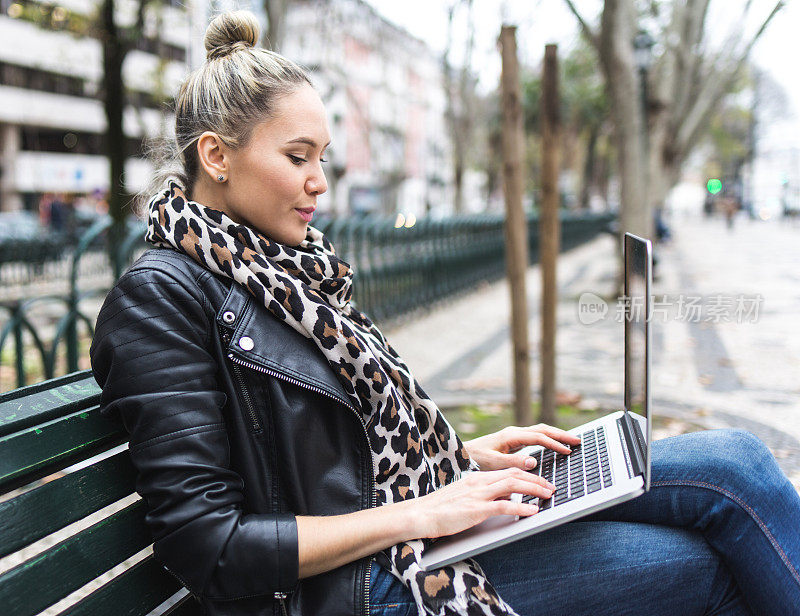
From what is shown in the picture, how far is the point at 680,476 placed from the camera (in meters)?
1.72

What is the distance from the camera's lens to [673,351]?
666cm

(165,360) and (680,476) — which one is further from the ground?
(165,360)

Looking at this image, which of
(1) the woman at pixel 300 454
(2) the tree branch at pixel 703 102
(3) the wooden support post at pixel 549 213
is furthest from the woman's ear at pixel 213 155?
(2) the tree branch at pixel 703 102

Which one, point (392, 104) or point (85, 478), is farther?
point (392, 104)

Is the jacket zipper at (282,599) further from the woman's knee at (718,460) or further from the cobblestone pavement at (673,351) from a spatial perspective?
the cobblestone pavement at (673,351)

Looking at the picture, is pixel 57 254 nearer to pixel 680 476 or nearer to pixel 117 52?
pixel 117 52

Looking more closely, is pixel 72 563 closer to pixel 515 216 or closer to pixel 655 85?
pixel 515 216

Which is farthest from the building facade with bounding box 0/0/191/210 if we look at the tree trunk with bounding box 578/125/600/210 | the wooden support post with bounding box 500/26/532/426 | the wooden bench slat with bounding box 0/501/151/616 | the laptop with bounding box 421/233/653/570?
the wooden bench slat with bounding box 0/501/151/616

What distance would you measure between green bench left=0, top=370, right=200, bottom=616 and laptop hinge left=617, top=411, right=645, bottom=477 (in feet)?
3.09

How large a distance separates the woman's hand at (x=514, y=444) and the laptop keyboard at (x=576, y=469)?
0.03 metres

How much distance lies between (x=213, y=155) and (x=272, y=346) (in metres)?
0.44

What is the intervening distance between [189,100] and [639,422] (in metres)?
1.22

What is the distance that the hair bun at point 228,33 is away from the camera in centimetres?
171

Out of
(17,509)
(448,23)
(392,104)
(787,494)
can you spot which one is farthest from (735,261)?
(17,509)
